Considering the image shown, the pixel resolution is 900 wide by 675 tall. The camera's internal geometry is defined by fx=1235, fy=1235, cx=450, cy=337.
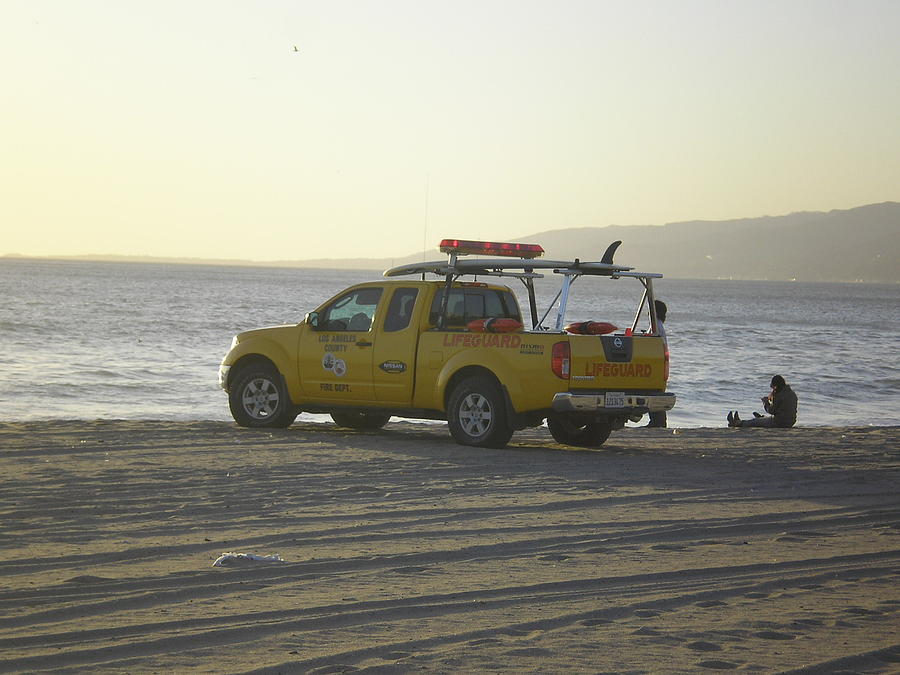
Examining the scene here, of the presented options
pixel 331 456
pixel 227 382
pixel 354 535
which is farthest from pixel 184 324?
pixel 354 535

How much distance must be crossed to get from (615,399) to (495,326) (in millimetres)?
1419

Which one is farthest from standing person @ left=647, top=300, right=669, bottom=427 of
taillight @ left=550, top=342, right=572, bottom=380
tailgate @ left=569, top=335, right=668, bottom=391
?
taillight @ left=550, top=342, right=572, bottom=380

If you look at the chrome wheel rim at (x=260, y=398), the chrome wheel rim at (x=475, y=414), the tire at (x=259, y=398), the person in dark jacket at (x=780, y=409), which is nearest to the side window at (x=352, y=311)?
the tire at (x=259, y=398)

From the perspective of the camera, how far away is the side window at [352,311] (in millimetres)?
13648

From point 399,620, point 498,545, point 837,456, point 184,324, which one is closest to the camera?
point 399,620

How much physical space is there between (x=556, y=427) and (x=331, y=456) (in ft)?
10.5

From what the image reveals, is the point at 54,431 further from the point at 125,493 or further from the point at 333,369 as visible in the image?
the point at 125,493

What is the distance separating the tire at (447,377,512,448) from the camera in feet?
41.0

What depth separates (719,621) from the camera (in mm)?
5828

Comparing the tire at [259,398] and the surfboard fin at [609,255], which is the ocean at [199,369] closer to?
the tire at [259,398]

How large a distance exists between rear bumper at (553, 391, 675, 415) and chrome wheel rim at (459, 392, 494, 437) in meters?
0.81

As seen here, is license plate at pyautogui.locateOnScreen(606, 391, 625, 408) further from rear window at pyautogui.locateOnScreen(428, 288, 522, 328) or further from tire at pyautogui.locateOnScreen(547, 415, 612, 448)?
rear window at pyautogui.locateOnScreen(428, 288, 522, 328)

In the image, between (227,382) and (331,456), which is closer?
(331,456)

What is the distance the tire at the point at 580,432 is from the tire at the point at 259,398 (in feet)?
9.89
